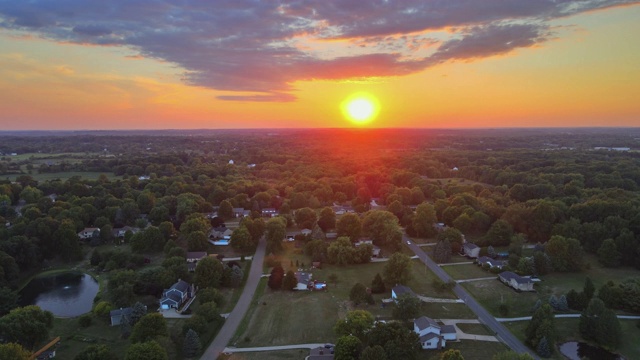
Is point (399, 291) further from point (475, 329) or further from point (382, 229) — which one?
point (382, 229)

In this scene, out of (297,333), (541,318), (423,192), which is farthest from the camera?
(423,192)

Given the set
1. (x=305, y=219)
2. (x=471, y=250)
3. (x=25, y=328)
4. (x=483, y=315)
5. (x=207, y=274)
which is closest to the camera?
(x=25, y=328)

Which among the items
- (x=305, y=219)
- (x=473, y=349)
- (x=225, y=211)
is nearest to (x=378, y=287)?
(x=473, y=349)

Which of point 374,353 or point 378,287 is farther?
point 378,287

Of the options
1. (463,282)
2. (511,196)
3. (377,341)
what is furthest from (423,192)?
(377,341)

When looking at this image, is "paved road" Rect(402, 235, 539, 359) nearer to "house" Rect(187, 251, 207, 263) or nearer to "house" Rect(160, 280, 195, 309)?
"house" Rect(160, 280, 195, 309)

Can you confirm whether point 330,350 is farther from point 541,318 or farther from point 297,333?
point 541,318

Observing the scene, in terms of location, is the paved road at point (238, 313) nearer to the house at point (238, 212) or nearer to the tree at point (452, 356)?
the tree at point (452, 356)
